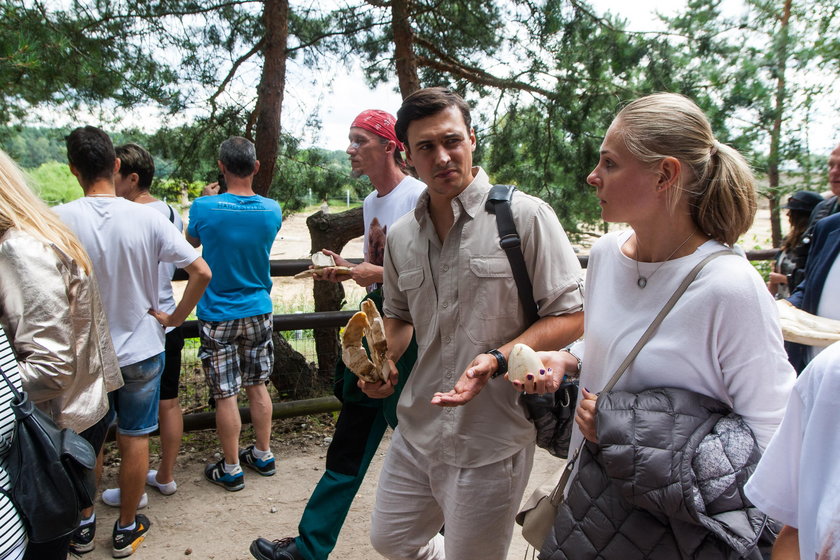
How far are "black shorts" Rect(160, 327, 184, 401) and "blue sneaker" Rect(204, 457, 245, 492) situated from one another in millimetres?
597

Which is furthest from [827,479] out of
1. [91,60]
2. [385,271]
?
[91,60]

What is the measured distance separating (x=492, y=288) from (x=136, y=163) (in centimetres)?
253

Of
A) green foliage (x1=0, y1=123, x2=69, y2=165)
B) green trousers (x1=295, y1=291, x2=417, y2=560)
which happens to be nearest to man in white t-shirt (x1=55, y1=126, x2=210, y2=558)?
green trousers (x1=295, y1=291, x2=417, y2=560)

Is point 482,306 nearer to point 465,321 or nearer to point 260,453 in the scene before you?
point 465,321

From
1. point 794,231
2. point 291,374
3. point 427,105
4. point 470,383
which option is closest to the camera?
point 470,383

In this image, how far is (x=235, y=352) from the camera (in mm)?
3729

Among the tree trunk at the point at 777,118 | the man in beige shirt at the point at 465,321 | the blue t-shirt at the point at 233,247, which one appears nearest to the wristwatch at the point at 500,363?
the man in beige shirt at the point at 465,321

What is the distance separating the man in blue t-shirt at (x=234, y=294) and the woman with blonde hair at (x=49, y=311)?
1.50 m

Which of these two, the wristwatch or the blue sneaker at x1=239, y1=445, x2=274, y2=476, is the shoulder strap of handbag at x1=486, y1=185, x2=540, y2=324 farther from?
the blue sneaker at x1=239, y1=445, x2=274, y2=476

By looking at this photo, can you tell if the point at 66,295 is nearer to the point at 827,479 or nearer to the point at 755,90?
the point at 827,479

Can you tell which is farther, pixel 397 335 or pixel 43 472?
pixel 397 335

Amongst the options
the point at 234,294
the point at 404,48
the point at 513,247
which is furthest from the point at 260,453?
the point at 404,48

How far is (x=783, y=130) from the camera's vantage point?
7531 millimetres

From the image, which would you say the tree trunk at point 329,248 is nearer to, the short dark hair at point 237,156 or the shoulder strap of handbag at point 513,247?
the short dark hair at point 237,156
